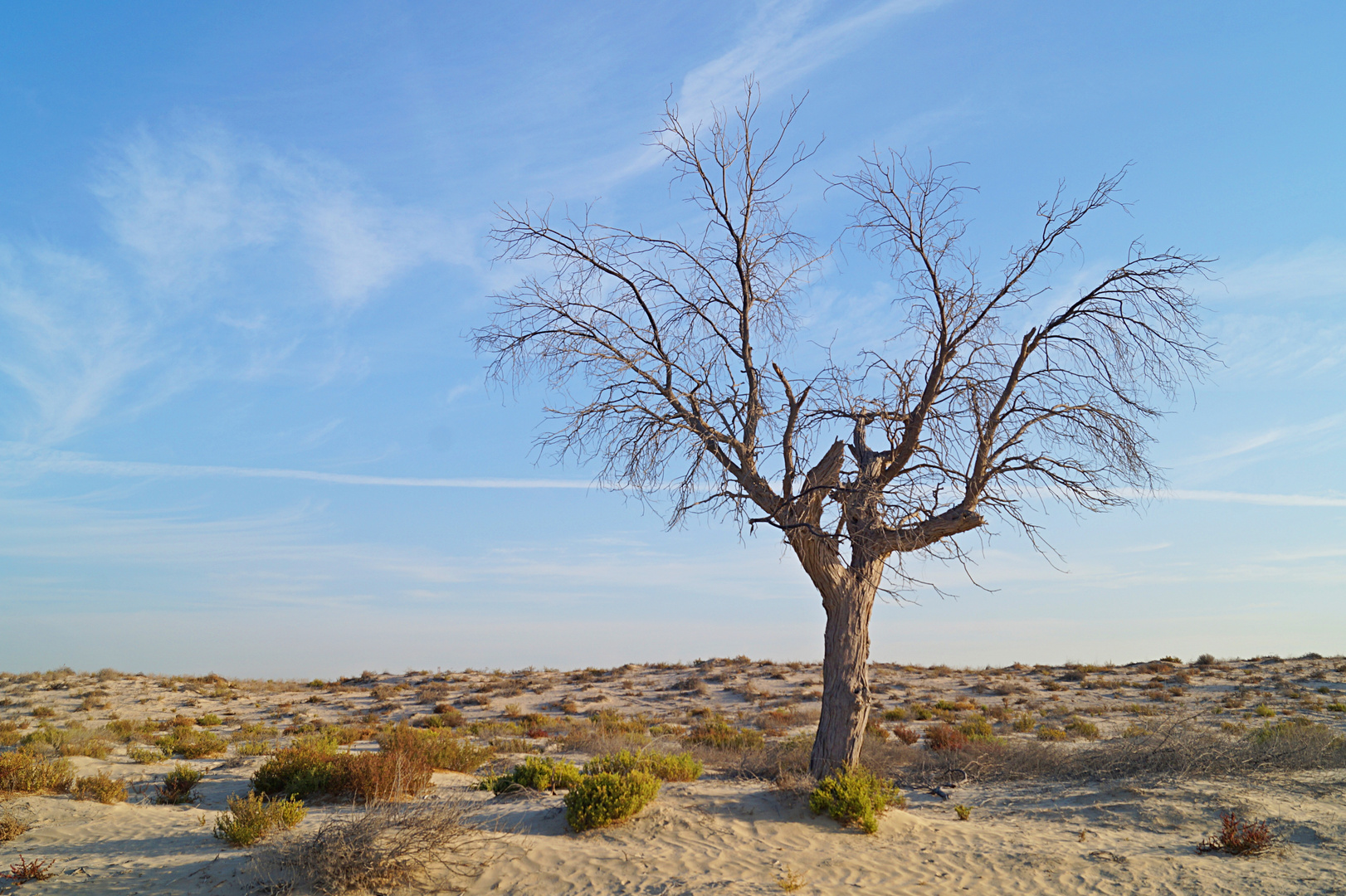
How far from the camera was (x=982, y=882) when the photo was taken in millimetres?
7973

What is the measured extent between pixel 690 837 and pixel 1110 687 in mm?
23800

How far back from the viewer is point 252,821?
328 inches

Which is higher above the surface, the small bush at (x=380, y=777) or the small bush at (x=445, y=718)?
the small bush at (x=380, y=777)

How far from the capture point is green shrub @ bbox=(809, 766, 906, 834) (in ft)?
30.0

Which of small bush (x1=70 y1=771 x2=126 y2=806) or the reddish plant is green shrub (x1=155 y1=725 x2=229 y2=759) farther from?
the reddish plant

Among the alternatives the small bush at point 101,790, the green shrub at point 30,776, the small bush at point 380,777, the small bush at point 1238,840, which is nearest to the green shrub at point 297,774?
the small bush at point 380,777

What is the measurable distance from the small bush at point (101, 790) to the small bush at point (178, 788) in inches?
18.3

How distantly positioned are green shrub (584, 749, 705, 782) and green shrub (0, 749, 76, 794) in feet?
23.8

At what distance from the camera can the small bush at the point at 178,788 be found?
34.6 feet

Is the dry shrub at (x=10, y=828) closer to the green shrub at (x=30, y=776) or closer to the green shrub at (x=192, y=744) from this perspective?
the green shrub at (x=30, y=776)

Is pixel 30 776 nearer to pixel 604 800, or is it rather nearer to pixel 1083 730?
pixel 604 800

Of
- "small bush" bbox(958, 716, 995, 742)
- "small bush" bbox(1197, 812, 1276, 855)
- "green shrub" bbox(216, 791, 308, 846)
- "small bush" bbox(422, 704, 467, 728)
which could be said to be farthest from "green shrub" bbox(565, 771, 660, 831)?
"small bush" bbox(422, 704, 467, 728)

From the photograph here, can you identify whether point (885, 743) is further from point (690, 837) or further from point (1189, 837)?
point (690, 837)

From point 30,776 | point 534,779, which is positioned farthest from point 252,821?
point 30,776
